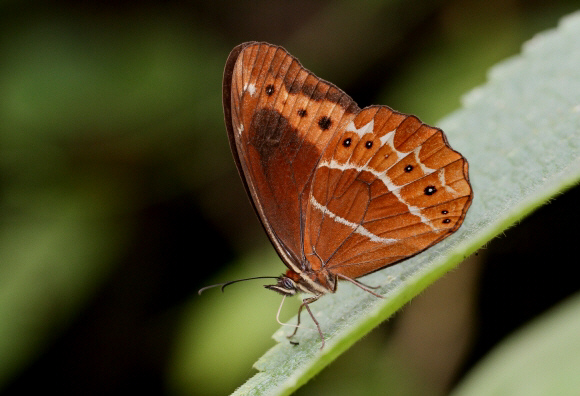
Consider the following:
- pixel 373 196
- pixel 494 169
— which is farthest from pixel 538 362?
pixel 373 196

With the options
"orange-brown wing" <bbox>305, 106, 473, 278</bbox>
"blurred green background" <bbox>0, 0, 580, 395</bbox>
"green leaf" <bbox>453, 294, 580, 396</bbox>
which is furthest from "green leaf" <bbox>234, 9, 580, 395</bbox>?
A: "blurred green background" <bbox>0, 0, 580, 395</bbox>

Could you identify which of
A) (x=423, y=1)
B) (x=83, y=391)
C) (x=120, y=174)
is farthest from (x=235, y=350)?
(x=423, y=1)

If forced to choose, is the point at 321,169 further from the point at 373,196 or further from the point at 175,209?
the point at 175,209

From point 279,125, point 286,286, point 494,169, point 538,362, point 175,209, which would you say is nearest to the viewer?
point 538,362

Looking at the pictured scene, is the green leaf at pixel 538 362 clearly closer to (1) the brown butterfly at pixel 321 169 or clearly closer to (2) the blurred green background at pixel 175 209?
(1) the brown butterfly at pixel 321 169

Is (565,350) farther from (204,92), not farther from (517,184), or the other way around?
(204,92)
